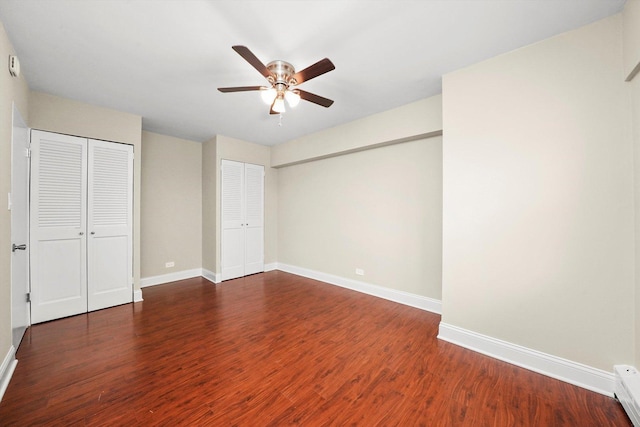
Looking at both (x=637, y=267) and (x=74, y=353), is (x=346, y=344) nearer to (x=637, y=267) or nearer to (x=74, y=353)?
(x=637, y=267)

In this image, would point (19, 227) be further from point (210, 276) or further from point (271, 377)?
point (271, 377)

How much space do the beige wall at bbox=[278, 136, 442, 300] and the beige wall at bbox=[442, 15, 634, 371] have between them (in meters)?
0.78

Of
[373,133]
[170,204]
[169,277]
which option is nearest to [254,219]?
[170,204]

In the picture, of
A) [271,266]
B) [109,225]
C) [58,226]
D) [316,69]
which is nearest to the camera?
[316,69]

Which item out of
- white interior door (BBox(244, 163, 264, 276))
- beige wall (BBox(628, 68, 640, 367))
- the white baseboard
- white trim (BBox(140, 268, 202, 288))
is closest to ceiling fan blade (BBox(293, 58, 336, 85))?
beige wall (BBox(628, 68, 640, 367))

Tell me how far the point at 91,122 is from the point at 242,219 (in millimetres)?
2611

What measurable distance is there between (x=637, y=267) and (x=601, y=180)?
0.65 metres

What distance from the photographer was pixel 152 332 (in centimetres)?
267

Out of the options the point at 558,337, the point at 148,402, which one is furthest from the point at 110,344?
the point at 558,337

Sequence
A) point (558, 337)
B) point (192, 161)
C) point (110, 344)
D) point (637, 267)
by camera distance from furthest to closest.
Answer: point (192, 161), point (110, 344), point (558, 337), point (637, 267)

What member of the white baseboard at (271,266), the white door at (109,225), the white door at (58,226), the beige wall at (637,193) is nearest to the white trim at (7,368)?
the white door at (58,226)

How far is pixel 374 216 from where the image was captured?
12.8ft

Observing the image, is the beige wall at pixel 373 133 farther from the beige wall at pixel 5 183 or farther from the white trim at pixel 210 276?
the beige wall at pixel 5 183

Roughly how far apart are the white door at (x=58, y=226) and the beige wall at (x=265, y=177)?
5.93ft
